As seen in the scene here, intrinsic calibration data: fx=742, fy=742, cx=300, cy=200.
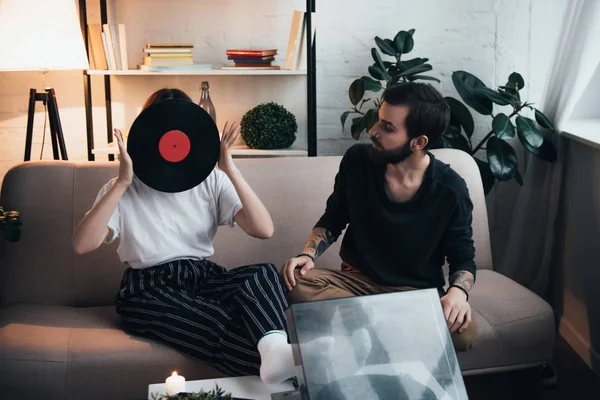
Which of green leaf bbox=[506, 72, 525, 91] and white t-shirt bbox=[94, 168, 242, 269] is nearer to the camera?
white t-shirt bbox=[94, 168, 242, 269]

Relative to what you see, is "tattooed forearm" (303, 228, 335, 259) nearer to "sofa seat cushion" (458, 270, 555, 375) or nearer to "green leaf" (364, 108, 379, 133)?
"sofa seat cushion" (458, 270, 555, 375)

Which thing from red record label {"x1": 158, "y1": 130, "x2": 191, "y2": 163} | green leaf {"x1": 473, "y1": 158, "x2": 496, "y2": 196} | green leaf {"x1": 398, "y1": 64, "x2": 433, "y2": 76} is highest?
green leaf {"x1": 398, "y1": 64, "x2": 433, "y2": 76}

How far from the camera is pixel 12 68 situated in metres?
2.77

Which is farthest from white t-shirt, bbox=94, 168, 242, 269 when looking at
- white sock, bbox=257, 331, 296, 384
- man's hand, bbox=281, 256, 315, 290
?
white sock, bbox=257, 331, 296, 384

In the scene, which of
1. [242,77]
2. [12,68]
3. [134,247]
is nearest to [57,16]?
[12,68]

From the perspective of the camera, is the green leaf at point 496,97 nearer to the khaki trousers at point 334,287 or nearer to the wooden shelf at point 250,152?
the wooden shelf at point 250,152

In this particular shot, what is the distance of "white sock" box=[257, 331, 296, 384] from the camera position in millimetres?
1654

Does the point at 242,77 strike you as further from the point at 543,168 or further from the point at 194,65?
the point at 543,168

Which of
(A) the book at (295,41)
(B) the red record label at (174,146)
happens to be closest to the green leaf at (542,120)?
(A) the book at (295,41)

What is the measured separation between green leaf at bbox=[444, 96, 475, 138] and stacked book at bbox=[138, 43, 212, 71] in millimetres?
1050

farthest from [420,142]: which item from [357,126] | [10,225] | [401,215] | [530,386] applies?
[10,225]

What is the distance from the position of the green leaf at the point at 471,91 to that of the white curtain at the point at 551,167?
25 centimetres

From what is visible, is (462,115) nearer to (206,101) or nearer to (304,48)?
(304,48)

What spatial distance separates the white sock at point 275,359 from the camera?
5.43 feet
